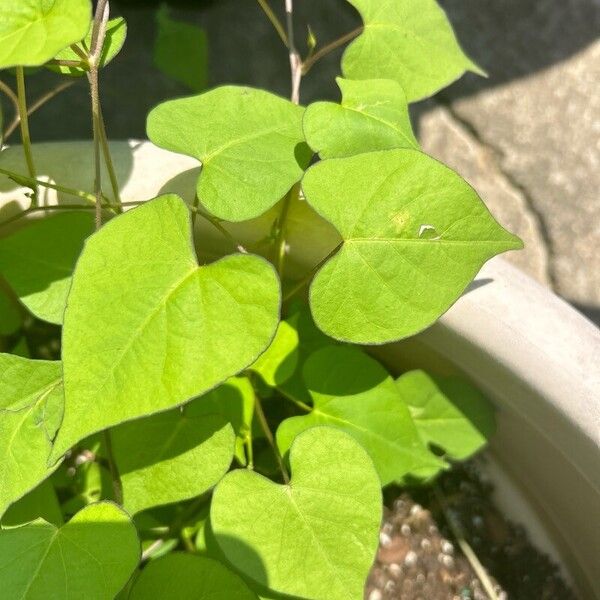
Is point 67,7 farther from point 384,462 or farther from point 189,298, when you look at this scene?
point 384,462

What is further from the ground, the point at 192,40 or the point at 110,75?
the point at 192,40

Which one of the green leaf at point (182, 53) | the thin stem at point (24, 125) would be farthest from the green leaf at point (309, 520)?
the green leaf at point (182, 53)

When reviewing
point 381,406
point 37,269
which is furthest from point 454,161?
point 37,269

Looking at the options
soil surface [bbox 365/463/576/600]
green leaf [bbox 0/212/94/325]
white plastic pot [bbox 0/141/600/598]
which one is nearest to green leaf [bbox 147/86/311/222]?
white plastic pot [bbox 0/141/600/598]

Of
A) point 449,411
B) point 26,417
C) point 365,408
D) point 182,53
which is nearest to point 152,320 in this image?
point 26,417

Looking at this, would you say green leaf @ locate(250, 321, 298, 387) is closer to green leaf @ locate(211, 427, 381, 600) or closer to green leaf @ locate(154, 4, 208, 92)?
green leaf @ locate(211, 427, 381, 600)

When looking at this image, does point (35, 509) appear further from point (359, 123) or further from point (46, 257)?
point (359, 123)
